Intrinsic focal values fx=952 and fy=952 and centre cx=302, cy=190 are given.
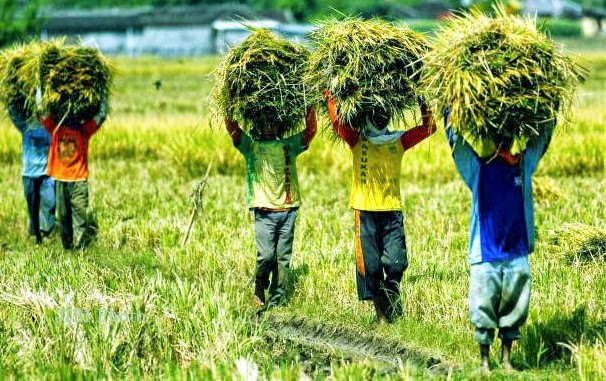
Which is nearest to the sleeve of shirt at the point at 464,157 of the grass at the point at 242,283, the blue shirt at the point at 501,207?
the blue shirt at the point at 501,207

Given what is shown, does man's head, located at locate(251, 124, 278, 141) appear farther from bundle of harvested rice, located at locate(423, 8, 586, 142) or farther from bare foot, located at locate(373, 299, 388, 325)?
bundle of harvested rice, located at locate(423, 8, 586, 142)

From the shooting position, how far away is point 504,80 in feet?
16.1

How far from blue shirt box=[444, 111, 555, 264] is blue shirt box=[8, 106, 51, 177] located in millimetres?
5555

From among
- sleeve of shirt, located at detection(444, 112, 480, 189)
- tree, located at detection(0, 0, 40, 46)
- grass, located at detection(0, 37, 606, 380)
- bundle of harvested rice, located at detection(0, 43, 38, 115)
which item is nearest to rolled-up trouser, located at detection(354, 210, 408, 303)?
grass, located at detection(0, 37, 606, 380)

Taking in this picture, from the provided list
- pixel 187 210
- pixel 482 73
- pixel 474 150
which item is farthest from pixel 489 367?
pixel 187 210

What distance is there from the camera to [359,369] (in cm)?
455

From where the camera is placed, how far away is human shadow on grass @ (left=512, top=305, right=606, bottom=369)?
5289 millimetres

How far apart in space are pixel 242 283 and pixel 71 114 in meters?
2.58

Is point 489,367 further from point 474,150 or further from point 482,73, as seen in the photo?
point 482,73

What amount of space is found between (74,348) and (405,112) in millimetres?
2568

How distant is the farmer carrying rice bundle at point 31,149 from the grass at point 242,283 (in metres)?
0.27

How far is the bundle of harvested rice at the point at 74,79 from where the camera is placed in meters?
8.71

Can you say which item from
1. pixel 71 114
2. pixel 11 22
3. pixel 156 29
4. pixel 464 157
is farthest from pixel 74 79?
pixel 156 29

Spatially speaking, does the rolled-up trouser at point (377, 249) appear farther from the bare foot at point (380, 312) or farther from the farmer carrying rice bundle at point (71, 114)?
the farmer carrying rice bundle at point (71, 114)
